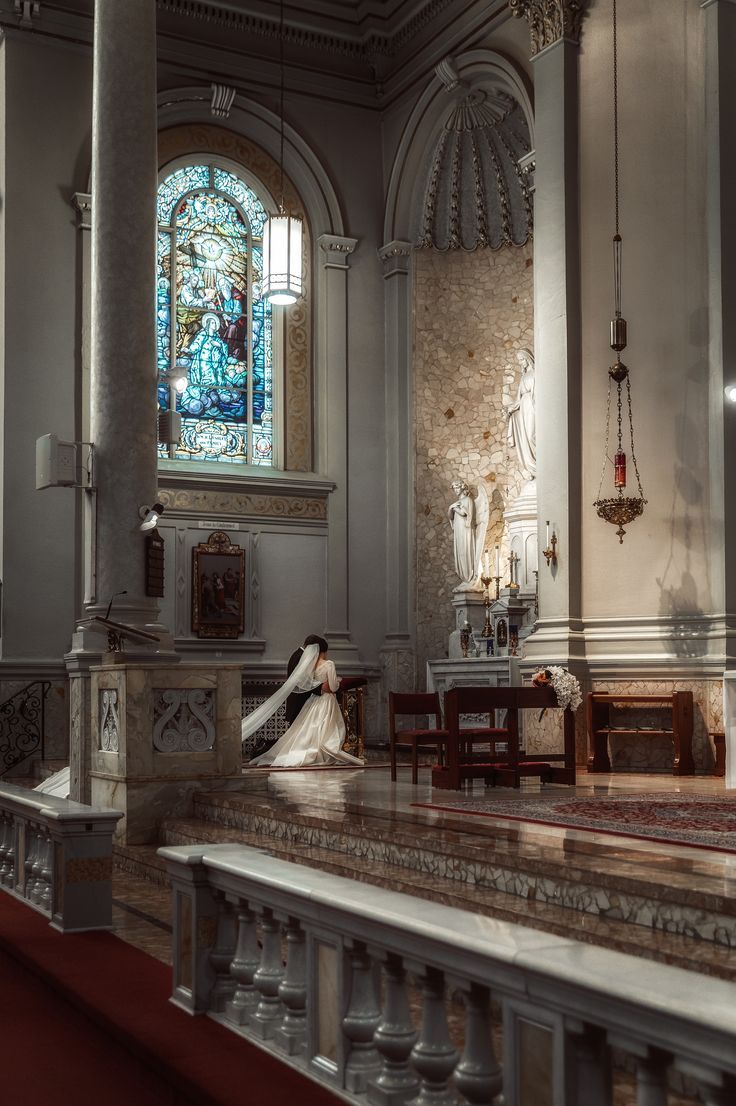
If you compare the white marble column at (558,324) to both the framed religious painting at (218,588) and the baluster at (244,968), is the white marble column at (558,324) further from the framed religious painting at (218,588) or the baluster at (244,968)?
the baluster at (244,968)

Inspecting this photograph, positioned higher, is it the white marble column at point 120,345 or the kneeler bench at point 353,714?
the white marble column at point 120,345

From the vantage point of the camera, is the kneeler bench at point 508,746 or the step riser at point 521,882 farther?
the kneeler bench at point 508,746

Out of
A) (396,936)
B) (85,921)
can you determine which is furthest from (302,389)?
(396,936)

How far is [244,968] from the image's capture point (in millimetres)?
3598

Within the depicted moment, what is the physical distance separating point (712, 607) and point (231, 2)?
9.83 m

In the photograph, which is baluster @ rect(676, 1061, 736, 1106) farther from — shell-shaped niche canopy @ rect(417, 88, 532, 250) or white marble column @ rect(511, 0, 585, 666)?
shell-shaped niche canopy @ rect(417, 88, 532, 250)

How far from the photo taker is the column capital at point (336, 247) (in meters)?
15.6

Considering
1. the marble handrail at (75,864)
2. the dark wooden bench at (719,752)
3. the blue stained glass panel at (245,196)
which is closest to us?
the marble handrail at (75,864)

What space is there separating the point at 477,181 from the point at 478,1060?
14.3m

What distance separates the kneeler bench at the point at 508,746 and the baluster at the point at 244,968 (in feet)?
15.5

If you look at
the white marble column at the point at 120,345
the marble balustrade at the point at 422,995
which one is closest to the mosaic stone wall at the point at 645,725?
the white marble column at the point at 120,345

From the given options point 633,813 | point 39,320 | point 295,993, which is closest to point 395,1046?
point 295,993

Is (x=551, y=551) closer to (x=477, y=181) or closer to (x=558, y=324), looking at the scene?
(x=558, y=324)

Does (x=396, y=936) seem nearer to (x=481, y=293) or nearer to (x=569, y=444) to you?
(x=569, y=444)
